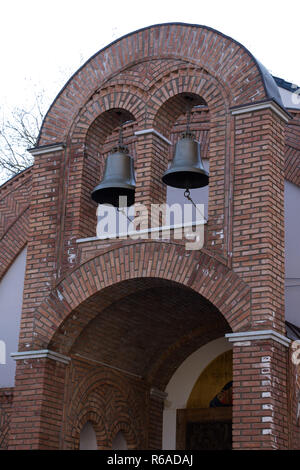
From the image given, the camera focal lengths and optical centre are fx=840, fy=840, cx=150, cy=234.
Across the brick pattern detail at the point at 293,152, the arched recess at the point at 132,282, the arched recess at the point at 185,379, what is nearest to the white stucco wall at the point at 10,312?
the arched recess at the point at 185,379

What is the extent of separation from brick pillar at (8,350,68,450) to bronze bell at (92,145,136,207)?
81.7 inches

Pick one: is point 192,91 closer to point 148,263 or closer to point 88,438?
point 148,263

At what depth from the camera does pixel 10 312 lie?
1329cm

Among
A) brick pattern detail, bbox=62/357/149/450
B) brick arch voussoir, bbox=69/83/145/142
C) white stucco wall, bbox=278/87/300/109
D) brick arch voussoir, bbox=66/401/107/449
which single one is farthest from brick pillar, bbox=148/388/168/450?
white stucco wall, bbox=278/87/300/109

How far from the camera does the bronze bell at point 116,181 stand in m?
10.5

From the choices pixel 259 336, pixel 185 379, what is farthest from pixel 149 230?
pixel 185 379

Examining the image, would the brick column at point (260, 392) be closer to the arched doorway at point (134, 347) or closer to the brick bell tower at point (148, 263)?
the brick bell tower at point (148, 263)

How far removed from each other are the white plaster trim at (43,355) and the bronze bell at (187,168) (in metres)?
2.48

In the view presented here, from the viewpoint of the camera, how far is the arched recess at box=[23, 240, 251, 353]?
9281 millimetres

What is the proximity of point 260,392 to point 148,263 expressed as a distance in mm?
2049

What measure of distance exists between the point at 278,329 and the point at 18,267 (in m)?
5.75

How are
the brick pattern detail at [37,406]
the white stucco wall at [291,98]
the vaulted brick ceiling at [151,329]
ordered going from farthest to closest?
1. the white stucco wall at [291,98]
2. the vaulted brick ceiling at [151,329]
3. the brick pattern detail at [37,406]

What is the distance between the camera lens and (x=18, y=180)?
14438 millimetres
